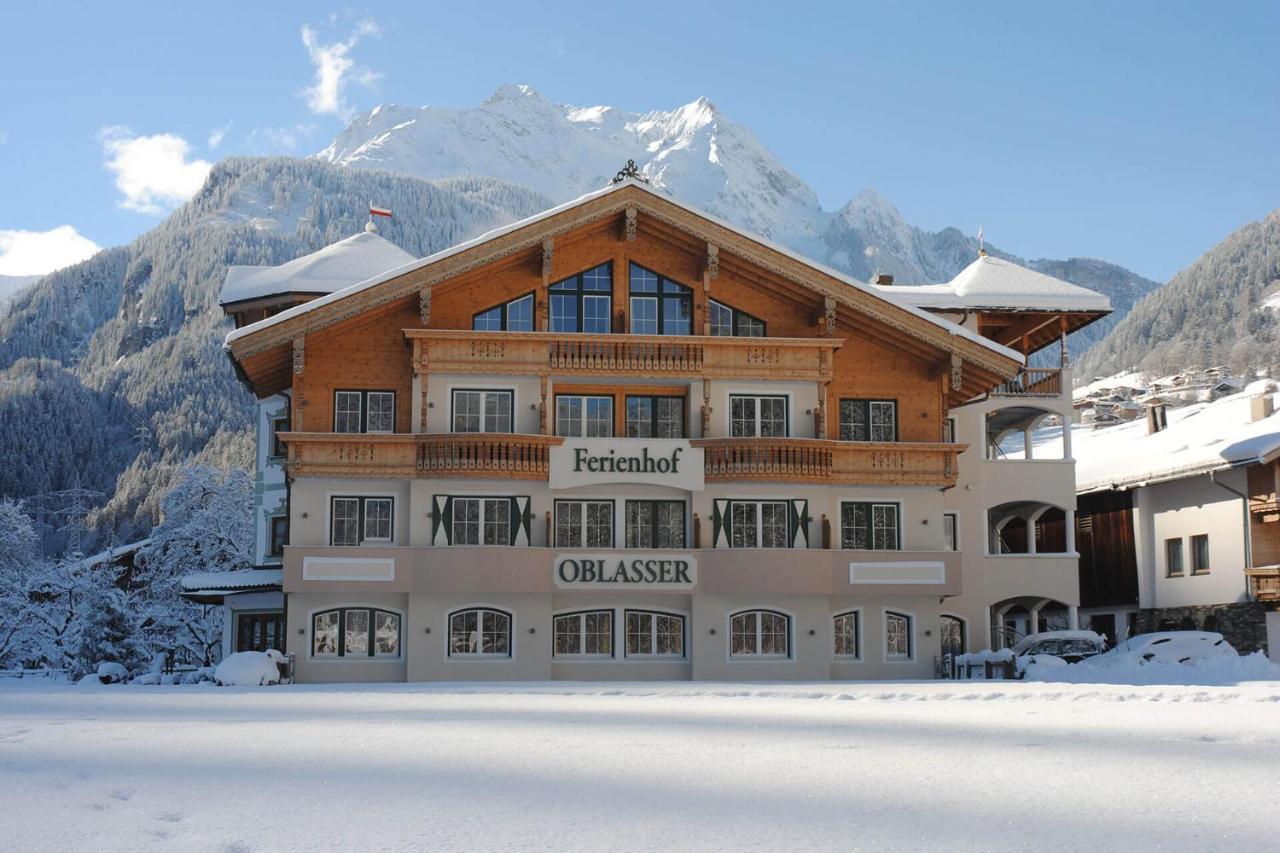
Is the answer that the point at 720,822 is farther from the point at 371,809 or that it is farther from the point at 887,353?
the point at 887,353

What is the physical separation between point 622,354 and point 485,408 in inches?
137

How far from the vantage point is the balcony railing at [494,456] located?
34375 mm

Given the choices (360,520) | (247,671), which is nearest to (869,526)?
(360,520)

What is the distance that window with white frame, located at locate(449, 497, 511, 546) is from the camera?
3484 centimetres

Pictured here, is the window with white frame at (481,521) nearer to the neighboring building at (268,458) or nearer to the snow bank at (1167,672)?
the neighboring building at (268,458)

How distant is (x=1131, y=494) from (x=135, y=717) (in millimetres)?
34166

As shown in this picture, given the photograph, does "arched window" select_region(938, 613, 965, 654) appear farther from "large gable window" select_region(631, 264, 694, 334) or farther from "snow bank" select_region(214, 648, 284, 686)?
"snow bank" select_region(214, 648, 284, 686)

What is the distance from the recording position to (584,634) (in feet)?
116

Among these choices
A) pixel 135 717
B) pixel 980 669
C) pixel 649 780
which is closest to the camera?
pixel 649 780

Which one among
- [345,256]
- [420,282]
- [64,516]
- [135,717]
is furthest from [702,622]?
[64,516]

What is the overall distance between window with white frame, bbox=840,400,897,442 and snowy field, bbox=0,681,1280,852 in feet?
60.3

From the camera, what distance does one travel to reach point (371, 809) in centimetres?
916

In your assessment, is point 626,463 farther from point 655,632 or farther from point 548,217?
point 548,217

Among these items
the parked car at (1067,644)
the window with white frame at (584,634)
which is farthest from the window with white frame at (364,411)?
the parked car at (1067,644)
